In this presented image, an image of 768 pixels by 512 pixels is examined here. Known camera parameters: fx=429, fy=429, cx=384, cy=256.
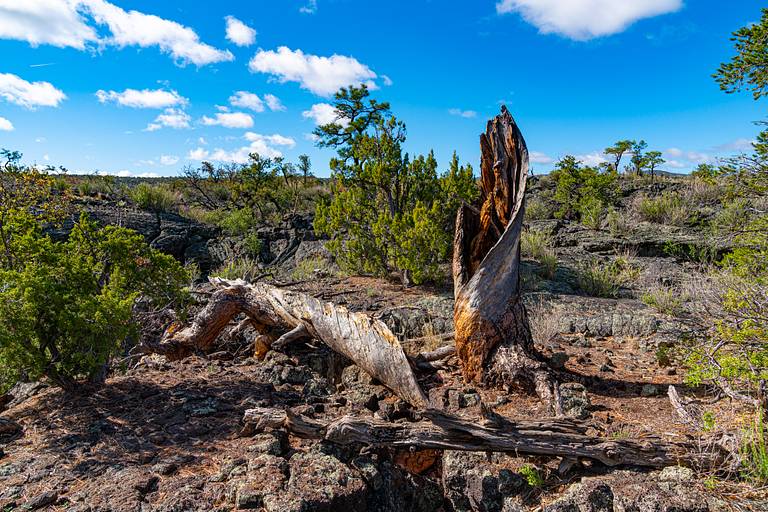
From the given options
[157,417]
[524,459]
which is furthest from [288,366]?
[524,459]

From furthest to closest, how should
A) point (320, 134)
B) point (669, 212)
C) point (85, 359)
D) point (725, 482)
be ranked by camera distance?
1. point (320, 134)
2. point (669, 212)
3. point (85, 359)
4. point (725, 482)

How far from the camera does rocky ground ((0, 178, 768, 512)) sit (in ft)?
8.17

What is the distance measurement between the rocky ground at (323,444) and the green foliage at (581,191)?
36.8ft

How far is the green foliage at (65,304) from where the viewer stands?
3293 mm

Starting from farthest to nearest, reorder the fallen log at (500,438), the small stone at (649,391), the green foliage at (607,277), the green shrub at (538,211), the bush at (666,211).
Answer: the green shrub at (538,211) → the bush at (666,211) → the green foliage at (607,277) → the small stone at (649,391) → the fallen log at (500,438)

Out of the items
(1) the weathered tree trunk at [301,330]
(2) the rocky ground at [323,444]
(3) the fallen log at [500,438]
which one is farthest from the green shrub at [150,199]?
(3) the fallen log at [500,438]

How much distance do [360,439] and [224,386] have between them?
182cm

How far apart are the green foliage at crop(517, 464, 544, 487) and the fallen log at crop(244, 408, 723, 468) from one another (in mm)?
96

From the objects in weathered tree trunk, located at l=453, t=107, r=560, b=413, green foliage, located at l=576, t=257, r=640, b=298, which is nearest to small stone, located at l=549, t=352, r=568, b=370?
weathered tree trunk, located at l=453, t=107, r=560, b=413

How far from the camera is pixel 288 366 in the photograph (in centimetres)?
444

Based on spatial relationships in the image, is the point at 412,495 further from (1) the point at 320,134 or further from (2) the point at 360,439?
(1) the point at 320,134

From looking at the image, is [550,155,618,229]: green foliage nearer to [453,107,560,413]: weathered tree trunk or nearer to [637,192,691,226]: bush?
[637,192,691,226]: bush

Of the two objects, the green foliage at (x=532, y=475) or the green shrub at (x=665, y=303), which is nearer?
the green foliage at (x=532, y=475)

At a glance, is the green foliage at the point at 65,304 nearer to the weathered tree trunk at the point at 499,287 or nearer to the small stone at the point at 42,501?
the small stone at the point at 42,501
